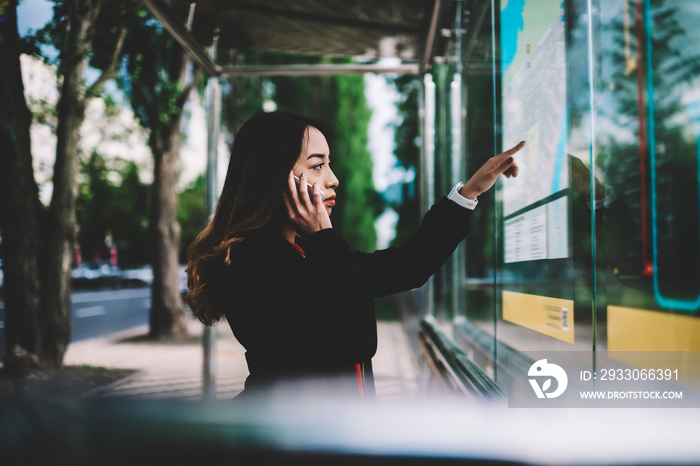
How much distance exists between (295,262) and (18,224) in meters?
2.69

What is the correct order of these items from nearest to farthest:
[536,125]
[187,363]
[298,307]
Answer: [298,307] → [536,125] → [187,363]

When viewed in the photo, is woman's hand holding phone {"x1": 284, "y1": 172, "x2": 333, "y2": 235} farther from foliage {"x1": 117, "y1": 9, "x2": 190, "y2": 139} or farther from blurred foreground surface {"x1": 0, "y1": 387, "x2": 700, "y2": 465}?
foliage {"x1": 117, "y1": 9, "x2": 190, "y2": 139}

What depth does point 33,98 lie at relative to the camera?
113 inches

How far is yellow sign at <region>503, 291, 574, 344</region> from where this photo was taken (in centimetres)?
142

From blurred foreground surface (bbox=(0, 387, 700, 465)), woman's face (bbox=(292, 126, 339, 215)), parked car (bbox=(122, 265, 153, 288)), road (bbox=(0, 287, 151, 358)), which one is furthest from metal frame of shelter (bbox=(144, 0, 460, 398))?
parked car (bbox=(122, 265, 153, 288))

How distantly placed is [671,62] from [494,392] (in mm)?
1975

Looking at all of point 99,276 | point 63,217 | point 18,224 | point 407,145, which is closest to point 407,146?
point 407,145

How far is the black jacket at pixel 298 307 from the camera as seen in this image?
1.24 m

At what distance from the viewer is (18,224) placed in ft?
10.9

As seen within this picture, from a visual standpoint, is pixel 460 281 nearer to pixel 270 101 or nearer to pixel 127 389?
pixel 127 389

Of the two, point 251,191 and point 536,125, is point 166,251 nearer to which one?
point 251,191

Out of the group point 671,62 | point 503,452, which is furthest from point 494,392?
point 671,62

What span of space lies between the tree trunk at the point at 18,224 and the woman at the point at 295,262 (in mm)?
1518

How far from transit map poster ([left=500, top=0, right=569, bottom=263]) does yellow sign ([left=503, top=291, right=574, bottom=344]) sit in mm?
130
